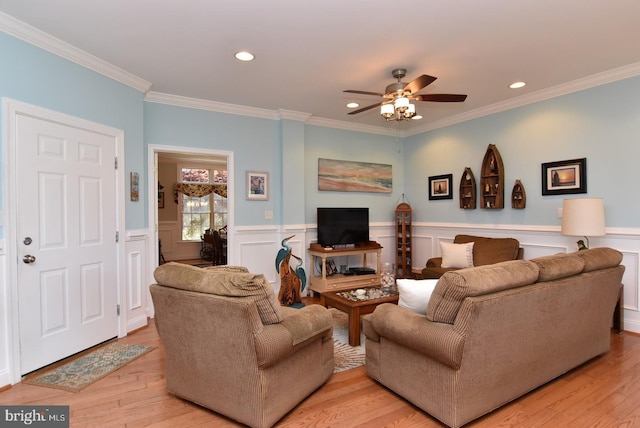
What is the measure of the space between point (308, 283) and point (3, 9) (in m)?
4.29

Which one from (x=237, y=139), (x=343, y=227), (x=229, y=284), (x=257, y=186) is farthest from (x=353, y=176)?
(x=229, y=284)

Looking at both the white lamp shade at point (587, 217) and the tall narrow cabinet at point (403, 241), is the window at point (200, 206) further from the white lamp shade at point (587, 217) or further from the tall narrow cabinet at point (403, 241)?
the white lamp shade at point (587, 217)

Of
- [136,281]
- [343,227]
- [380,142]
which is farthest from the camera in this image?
[380,142]

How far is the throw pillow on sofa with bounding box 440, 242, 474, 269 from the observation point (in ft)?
14.6

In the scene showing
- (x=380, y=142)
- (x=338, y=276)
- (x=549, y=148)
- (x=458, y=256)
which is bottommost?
(x=338, y=276)

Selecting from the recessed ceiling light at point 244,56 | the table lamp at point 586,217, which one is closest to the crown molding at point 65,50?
the recessed ceiling light at point 244,56

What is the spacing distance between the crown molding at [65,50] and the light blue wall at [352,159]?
8.04 feet

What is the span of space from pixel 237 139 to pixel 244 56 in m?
1.67

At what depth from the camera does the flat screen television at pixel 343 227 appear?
5062 mm

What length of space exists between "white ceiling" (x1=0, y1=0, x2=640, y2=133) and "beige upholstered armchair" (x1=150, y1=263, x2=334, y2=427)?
73.7 inches

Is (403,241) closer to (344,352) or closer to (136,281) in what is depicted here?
(344,352)

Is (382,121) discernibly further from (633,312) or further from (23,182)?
(23,182)

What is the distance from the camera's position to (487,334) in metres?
1.92

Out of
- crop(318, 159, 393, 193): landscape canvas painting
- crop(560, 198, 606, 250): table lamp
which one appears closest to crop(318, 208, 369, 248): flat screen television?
crop(318, 159, 393, 193): landscape canvas painting
